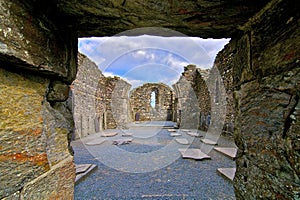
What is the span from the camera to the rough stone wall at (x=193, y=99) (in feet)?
27.7

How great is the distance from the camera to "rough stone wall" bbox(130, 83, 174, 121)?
1659cm

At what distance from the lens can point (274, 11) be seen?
0.88m

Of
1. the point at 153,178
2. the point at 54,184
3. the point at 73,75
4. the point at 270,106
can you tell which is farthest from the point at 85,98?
the point at 270,106

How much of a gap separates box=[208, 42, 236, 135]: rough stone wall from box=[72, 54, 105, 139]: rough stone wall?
5.67m

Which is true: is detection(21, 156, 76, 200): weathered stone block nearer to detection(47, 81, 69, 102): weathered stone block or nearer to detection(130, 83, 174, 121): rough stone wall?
detection(47, 81, 69, 102): weathered stone block

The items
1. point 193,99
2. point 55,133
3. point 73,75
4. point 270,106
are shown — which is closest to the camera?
point 270,106

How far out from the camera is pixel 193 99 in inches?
386

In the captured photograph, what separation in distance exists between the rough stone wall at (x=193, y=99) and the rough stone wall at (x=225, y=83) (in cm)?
87

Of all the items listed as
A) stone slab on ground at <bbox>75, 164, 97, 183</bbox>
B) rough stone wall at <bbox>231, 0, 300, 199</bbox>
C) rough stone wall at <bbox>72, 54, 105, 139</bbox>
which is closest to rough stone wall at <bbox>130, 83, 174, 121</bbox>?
rough stone wall at <bbox>72, 54, 105, 139</bbox>

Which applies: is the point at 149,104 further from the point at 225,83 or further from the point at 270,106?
the point at 270,106

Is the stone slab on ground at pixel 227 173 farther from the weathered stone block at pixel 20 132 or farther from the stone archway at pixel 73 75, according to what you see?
the weathered stone block at pixel 20 132

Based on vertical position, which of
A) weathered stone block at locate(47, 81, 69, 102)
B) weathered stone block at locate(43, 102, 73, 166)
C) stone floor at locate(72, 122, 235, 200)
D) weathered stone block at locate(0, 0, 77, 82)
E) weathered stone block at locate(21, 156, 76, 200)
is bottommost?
stone floor at locate(72, 122, 235, 200)

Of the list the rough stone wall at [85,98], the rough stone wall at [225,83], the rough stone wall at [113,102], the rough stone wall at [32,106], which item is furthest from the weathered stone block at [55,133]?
the rough stone wall at [113,102]

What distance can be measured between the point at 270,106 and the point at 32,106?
1448mm
